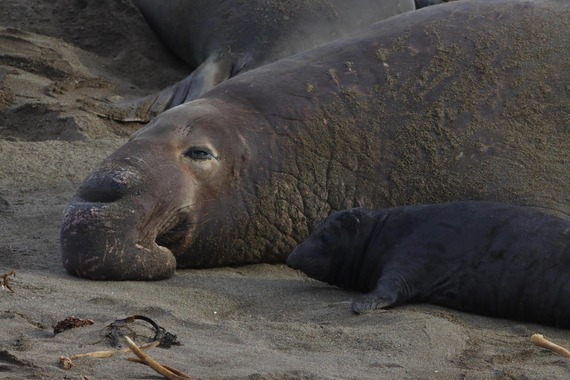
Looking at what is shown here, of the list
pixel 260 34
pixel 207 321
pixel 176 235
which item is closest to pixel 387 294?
pixel 207 321

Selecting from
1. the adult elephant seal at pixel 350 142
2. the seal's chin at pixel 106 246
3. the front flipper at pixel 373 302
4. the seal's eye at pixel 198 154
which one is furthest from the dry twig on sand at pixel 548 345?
the seal's eye at pixel 198 154

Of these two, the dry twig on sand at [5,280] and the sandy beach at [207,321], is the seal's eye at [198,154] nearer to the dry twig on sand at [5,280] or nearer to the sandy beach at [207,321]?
the sandy beach at [207,321]

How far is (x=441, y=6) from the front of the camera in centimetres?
723

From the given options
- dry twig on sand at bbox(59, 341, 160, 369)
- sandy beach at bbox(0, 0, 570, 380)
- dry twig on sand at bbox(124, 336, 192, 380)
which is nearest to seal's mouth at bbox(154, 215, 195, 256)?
sandy beach at bbox(0, 0, 570, 380)

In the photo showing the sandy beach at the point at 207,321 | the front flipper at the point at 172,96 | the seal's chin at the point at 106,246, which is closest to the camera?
the sandy beach at the point at 207,321

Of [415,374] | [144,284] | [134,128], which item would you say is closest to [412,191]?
[144,284]

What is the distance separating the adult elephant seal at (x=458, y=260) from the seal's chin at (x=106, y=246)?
67 cm

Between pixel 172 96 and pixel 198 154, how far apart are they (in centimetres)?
308

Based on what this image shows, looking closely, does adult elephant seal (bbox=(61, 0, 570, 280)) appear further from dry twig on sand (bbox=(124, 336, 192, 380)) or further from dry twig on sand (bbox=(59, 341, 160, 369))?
dry twig on sand (bbox=(124, 336, 192, 380))

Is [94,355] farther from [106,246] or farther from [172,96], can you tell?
[172,96]

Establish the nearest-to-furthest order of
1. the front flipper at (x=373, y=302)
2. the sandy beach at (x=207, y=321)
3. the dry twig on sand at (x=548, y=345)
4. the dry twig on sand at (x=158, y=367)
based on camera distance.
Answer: the dry twig on sand at (x=158, y=367) < the sandy beach at (x=207, y=321) < the dry twig on sand at (x=548, y=345) < the front flipper at (x=373, y=302)

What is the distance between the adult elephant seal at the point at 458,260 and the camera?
545 cm

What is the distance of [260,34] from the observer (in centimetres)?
954

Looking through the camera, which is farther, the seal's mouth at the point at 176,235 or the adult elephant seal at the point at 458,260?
the seal's mouth at the point at 176,235
